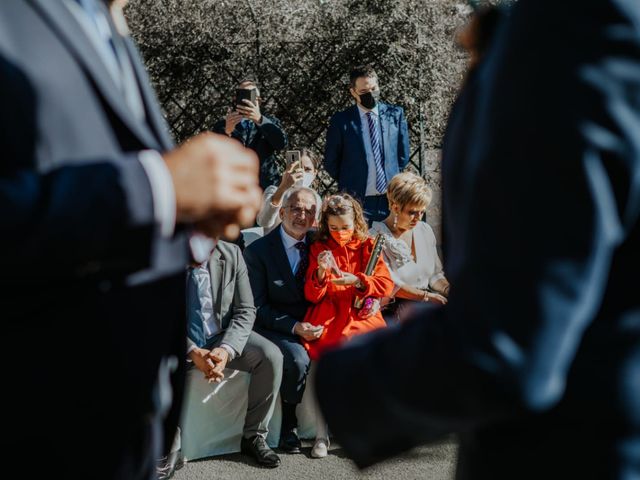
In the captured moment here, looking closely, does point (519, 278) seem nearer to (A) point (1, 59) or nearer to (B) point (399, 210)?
(A) point (1, 59)

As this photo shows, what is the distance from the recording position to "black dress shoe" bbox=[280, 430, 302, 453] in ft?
16.2

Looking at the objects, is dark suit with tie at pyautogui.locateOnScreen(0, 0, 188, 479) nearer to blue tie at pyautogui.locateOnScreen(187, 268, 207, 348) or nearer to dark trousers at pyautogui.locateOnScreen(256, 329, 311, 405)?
blue tie at pyautogui.locateOnScreen(187, 268, 207, 348)

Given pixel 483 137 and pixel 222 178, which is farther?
pixel 222 178

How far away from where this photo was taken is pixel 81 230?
94 centimetres

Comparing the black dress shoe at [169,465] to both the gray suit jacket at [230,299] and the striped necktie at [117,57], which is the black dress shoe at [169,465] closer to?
the gray suit jacket at [230,299]

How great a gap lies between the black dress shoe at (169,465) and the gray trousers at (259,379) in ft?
1.44

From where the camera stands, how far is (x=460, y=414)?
87cm

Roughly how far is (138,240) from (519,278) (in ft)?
1.58

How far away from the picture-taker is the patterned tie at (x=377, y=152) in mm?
6887

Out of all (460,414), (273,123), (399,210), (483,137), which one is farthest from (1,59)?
(273,123)

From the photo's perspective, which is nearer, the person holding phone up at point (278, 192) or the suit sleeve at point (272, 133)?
the person holding phone up at point (278, 192)

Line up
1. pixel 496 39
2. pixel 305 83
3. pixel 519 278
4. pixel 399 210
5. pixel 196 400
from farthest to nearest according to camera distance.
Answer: pixel 305 83 < pixel 399 210 < pixel 196 400 < pixel 496 39 < pixel 519 278

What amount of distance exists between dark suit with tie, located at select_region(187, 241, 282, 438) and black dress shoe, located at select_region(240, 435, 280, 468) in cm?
4

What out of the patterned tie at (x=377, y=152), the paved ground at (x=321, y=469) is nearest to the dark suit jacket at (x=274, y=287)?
the paved ground at (x=321, y=469)
